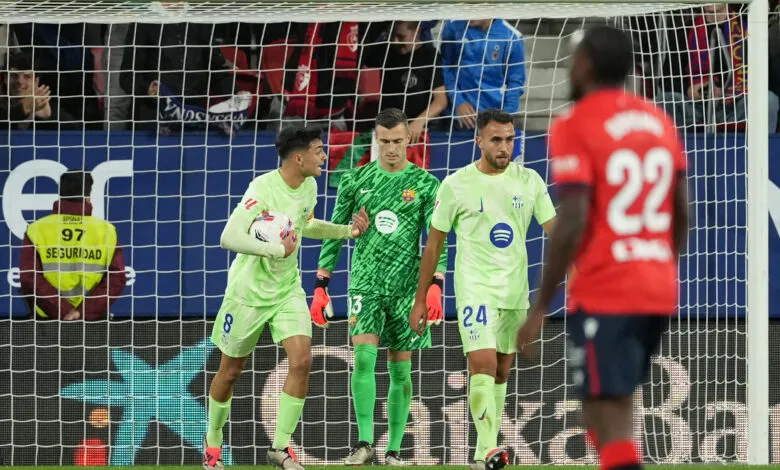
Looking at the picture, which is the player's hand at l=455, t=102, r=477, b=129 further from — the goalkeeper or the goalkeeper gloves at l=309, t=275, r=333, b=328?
the goalkeeper gloves at l=309, t=275, r=333, b=328

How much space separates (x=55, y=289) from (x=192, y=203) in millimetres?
1065

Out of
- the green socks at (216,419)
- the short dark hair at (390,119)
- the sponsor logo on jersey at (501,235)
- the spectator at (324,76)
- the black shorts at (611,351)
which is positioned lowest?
the green socks at (216,419)

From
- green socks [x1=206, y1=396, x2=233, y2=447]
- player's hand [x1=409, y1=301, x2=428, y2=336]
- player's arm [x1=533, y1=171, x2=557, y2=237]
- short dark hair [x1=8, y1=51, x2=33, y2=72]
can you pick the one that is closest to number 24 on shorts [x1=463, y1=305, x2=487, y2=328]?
player's hand [x1=409, y1=301, x2=428, y2=336]

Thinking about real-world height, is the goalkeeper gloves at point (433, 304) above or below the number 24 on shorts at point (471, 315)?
above

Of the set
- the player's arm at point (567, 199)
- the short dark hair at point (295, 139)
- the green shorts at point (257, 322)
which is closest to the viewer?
the player's arm at point (567, 199)

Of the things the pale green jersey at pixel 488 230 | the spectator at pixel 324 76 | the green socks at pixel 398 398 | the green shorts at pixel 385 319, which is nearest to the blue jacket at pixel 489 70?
the spectator at pixel 324 76

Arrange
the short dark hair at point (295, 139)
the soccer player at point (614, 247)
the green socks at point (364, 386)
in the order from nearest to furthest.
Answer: the soccer player at point (614, 247) → the short dark hair at point (295, 139) → the green socks at point (364, 386)

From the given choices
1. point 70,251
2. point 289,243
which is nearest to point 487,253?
point 289,243

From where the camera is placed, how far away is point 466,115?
9977 millimetres

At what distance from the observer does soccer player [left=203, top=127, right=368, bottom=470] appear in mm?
7551

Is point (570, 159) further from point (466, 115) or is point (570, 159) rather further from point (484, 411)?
point (466, 115)

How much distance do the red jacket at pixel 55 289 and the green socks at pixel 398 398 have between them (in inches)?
84.3

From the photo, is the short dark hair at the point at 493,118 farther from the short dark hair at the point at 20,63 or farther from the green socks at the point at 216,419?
the short dark hair at the point at 20,63

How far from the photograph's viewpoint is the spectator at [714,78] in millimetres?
9797
